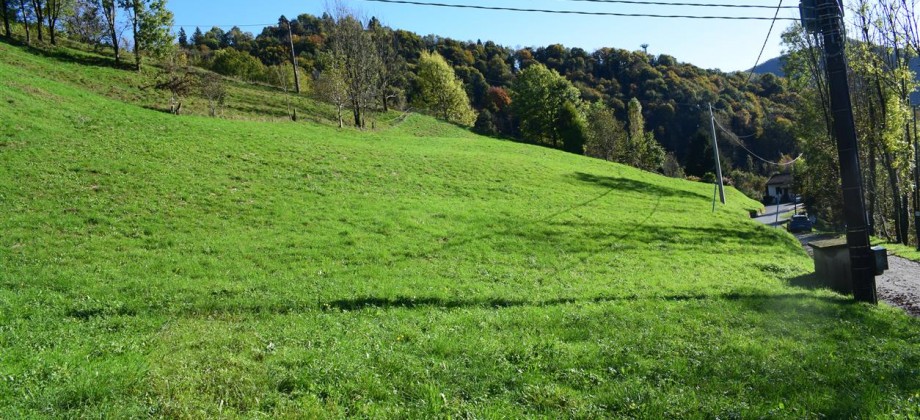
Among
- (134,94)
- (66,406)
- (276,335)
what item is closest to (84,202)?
(276,335)

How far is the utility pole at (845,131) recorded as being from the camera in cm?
1062

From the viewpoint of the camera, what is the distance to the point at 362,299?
10.3 m

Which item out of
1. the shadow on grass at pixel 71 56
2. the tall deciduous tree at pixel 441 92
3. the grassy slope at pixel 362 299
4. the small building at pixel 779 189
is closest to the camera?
the grassy slope at pixel 362 299

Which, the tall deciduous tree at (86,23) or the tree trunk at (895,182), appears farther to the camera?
the tall deciduous tree at (86,23)

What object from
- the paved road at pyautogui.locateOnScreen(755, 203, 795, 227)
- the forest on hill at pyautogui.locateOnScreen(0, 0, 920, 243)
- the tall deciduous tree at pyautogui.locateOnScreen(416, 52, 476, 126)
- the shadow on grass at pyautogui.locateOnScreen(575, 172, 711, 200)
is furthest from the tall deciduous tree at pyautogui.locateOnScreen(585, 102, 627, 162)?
the shadow on grass at pyautogui.locateOnScreen(575, 172, 711, 200)

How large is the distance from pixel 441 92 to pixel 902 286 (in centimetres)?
5928

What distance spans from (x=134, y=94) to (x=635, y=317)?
127 ft

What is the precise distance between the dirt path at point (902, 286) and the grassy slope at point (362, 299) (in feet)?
8.45

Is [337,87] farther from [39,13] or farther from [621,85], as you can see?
[621,85]

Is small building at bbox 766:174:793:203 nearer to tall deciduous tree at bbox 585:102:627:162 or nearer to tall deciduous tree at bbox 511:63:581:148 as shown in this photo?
tall deciduous tree at bbox 585:102:627:162

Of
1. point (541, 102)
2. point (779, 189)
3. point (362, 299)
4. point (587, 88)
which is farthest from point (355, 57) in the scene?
point (779, 189)

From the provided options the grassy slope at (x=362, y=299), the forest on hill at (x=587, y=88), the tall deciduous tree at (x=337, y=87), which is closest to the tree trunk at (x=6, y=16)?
the forest on hill at (x=587, y=88)

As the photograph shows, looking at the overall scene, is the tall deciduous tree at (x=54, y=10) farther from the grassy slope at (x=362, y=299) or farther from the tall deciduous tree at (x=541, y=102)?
the tall deciduous tree at (x=541, y=102)

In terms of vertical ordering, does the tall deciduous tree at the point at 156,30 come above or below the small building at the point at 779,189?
above
